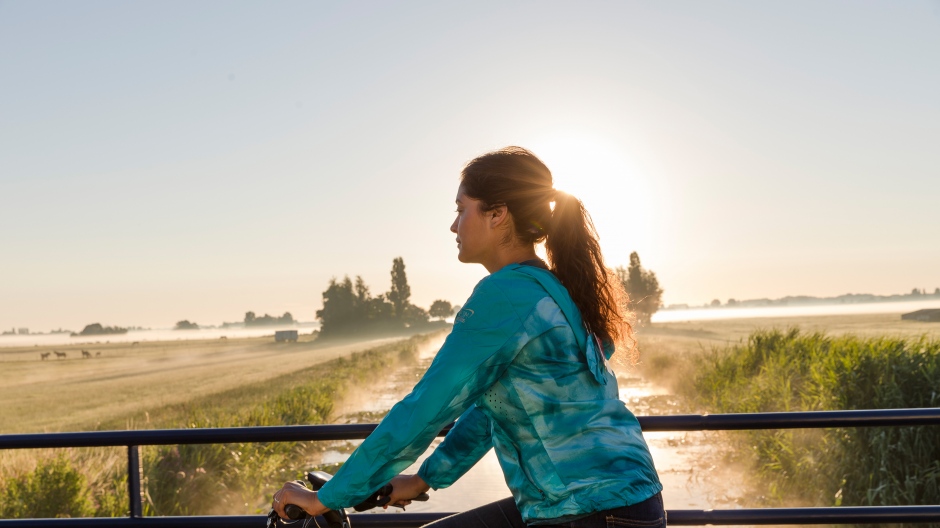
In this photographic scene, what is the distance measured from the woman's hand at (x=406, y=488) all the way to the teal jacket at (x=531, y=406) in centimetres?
35

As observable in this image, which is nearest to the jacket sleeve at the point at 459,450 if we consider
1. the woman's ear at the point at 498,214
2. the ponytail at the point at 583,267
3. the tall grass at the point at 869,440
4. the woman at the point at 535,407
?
the woman at the point at 535,407

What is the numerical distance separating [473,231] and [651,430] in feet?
4.21

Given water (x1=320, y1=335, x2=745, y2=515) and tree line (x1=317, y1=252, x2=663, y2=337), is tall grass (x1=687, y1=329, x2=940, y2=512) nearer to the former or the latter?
water (x1=320, y1=335, x2=745, y2=515)

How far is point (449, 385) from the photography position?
58.7 inches

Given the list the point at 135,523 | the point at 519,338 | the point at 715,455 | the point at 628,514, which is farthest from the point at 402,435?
the point at 715,455

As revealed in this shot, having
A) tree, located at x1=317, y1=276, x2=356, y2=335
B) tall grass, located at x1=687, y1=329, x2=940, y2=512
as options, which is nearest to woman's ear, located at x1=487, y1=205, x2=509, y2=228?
tall grass, located at x1=687, y1=329, x2=940, y2=512

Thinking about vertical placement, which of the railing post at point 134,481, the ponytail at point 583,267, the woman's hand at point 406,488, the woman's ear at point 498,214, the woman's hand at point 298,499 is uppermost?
the woman's ear at point 498,214

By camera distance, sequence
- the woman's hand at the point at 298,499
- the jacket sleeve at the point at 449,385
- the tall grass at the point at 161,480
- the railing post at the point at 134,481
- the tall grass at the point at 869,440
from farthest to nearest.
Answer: the tall grass at the point at 161,480 → the tall grass at the point at 869,440 → the railing post at the point at 134,481 → the woman's hand at the point at 298,499 → the jacket sleeve at the point at 449,385

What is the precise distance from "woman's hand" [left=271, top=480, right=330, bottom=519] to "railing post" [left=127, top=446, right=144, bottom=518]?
4.70ft

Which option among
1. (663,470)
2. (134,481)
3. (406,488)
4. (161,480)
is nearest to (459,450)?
(406,488)

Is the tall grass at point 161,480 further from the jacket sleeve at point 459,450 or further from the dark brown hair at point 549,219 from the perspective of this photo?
the dark brown hair at point 549,219

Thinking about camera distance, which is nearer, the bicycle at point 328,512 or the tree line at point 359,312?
the bicycle at point 328,512

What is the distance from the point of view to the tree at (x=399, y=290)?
4139 inches

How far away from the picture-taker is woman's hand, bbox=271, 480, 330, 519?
162cm
